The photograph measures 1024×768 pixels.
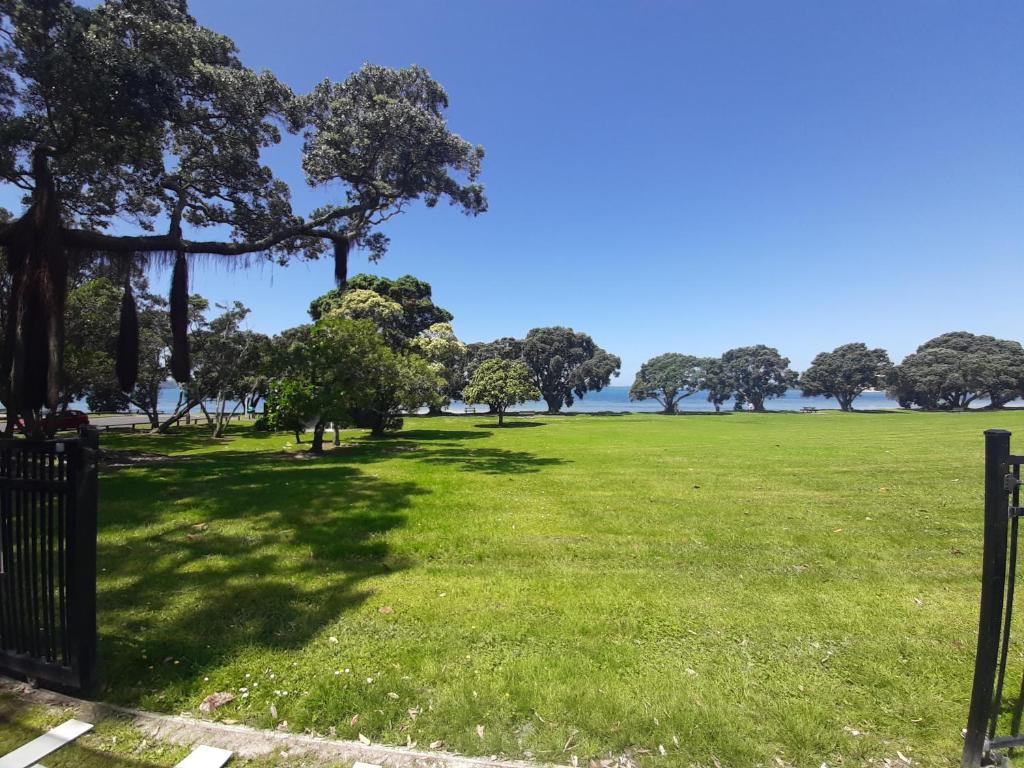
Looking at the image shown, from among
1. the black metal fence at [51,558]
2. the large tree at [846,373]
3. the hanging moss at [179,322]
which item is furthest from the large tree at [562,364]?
the black metal fence at [51,558]

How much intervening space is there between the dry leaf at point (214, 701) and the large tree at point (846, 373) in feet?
227

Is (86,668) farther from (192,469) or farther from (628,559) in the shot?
(192,469)

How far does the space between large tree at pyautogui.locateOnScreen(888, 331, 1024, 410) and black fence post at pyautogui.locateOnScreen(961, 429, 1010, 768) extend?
6356cm

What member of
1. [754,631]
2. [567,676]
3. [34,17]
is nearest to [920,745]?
[754,631]

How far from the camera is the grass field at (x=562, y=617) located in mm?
2562

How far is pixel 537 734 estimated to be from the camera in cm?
246

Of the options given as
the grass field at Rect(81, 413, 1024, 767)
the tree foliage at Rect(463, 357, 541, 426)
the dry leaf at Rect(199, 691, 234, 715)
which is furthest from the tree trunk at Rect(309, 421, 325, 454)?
the tree foliage at Rect(463, 357, 541, 426)

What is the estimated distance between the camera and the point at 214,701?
2.72 m

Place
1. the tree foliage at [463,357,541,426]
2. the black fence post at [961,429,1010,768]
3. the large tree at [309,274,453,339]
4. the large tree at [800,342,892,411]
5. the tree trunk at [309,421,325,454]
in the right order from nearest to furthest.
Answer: the black fence post at [961,429,1010,768], the tree trunk at [309,421,325,454], the tree foliage at [463,357,541,426], the large tree at [309,274,453,339], the large tree at [800,342,892,411]

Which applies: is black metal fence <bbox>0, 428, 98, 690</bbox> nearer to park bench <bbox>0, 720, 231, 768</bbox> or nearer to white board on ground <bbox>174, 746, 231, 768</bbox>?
park bench <bbox>0, 720, 231, 768</bbox>

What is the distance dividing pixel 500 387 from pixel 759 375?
4683 centimetres

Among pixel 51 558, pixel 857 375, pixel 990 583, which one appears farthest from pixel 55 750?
pixel 857 375

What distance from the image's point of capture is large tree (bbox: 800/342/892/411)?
185ft

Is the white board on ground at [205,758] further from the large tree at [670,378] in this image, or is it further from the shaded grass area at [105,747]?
the large tree at [670,378]
